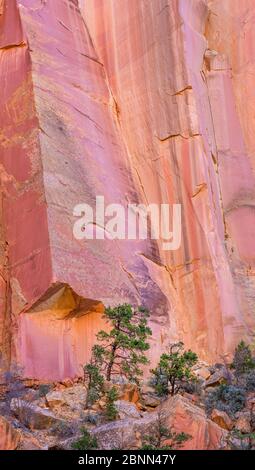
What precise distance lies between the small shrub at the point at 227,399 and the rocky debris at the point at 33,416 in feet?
9.59

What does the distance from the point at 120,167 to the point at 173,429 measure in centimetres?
946

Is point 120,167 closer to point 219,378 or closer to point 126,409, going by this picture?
point 219,378

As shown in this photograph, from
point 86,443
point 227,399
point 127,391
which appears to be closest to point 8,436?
point 86,443

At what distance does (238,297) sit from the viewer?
21.8 m

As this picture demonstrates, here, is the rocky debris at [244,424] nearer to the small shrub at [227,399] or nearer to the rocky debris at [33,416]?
the small shrub at [227,399]

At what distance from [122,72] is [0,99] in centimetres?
350

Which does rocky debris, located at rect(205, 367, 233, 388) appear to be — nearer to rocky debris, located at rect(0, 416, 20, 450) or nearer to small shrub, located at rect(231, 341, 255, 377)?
small shrub, located at rect(231, 341, 255, 377)

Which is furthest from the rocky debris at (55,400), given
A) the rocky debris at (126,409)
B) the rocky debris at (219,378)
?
the rocky debris at (219,378)

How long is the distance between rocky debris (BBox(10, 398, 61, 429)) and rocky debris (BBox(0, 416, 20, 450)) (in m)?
1.28

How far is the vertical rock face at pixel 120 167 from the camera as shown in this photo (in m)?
19.0

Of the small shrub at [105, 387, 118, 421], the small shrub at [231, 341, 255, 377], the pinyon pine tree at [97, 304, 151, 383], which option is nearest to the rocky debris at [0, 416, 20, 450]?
the small shrub at [105, 387, 118, 421]

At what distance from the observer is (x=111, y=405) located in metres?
15.3

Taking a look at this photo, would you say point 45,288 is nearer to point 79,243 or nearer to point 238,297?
point 79,243
